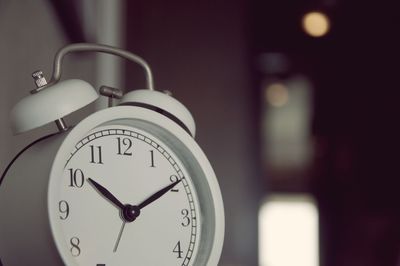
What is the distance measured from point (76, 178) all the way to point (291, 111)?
4.12 meters

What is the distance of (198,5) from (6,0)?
2.53 m

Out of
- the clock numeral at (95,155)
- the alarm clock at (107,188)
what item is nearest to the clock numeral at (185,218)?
the alarm clock at (107,188)

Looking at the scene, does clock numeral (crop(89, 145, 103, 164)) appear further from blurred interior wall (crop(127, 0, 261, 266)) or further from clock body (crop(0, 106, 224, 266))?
blurred interior wall (crop(127, 0, 261, 266))

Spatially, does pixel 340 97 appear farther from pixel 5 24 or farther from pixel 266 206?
pixel 5 24

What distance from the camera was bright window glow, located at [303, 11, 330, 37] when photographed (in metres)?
4.20

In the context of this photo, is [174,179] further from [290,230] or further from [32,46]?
[290,230]

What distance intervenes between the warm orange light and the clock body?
3.65 metres

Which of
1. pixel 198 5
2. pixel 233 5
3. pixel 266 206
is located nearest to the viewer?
pixel 198 5

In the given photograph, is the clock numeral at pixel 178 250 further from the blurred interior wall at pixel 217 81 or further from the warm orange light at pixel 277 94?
the warm orange light at pixel 277 94

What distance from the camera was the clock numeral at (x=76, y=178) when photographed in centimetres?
67

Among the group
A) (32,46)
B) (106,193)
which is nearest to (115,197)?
(106,193)

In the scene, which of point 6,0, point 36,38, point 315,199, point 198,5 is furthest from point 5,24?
point 315,199

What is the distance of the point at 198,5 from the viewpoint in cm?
334

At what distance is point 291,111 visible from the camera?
186 inches
